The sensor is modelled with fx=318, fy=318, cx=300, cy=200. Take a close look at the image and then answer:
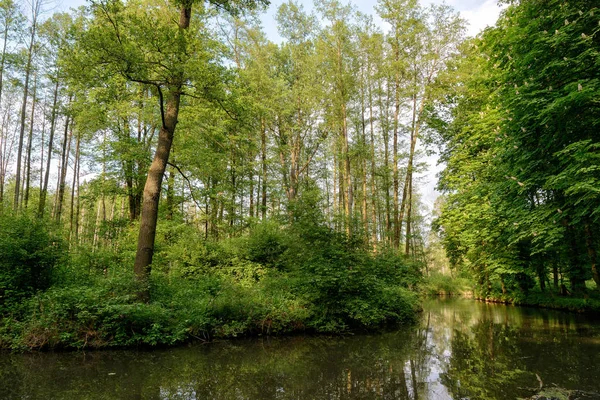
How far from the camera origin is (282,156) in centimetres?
1998

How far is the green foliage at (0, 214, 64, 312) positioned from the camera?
272 inches

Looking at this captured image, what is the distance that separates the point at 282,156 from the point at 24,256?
14.3 metres

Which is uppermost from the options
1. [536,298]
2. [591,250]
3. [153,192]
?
[153,192]

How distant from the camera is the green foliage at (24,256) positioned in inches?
272

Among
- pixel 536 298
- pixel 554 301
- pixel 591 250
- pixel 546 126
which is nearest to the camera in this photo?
pixel 546 126

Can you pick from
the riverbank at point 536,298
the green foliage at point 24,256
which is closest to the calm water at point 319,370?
the green foliage at point 24,256

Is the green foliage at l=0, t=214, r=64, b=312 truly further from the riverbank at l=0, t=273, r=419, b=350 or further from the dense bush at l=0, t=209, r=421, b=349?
the riverbank at l=0, t=273, r=419, b=350

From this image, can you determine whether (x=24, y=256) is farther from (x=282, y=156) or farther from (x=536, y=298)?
(x=536, y=298)

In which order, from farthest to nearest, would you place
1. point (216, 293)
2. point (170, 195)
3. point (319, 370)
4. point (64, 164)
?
point (64, 164), point (170, 195), point (216, 293), point (319, 370)

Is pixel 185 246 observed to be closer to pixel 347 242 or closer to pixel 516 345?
pixel 347 242

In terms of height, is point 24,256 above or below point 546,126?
below

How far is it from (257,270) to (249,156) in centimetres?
1006

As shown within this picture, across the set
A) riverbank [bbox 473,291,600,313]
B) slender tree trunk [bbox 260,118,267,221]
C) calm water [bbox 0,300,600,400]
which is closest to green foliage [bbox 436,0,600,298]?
riverbank [bbox 473,291,600,313]

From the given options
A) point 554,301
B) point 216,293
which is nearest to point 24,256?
point 216,293
